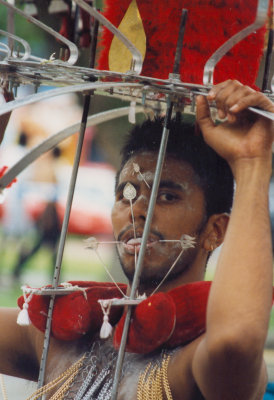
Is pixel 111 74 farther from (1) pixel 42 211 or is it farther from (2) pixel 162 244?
(1) pixel 42 211

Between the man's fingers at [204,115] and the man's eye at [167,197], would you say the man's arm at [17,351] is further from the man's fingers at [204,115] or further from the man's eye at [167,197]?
the man's fingers at [204,115]

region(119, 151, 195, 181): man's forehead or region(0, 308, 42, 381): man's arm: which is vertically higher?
region(119, 151, 195, 181): man's forehead

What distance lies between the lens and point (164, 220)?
1.77 m

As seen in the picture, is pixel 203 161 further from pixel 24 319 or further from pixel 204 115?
pixel 24 319

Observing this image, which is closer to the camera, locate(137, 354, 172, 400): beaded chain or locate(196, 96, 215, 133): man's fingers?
locate(196, 96, 215, 133): man's fingers

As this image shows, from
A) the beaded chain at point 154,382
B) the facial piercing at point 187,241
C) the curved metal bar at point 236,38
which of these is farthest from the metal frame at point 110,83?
the facial piercing at point 187,241

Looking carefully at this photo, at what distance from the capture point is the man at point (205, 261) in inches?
53.2

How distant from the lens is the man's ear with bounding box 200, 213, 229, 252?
5.94 ft

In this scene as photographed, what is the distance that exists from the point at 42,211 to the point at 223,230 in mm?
3418

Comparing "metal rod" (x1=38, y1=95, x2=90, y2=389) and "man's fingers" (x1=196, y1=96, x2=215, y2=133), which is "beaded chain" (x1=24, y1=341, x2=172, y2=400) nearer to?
"metal rod" (x1=38, y1=95, x2=90, y2=389)

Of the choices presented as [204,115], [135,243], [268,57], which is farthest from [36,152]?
[268,57]

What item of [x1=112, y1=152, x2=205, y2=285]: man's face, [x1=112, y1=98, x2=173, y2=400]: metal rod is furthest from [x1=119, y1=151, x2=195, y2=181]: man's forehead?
[x1=112, y1=98, x2=173, y2=400]: metal rod

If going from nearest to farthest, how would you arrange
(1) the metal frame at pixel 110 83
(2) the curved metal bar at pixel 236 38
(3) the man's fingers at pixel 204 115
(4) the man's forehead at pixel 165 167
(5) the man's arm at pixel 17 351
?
1. (2) the curved metal bar at pixel 236 38
2. (1) the metal frame at pixel 110 83
3. (3) the man's fingers at pixel 204 115
4. (4) the man's forehead at pixel 165 167
5. (5) the man's arm at pixel 17 351

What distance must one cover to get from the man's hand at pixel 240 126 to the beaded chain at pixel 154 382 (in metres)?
0.55
